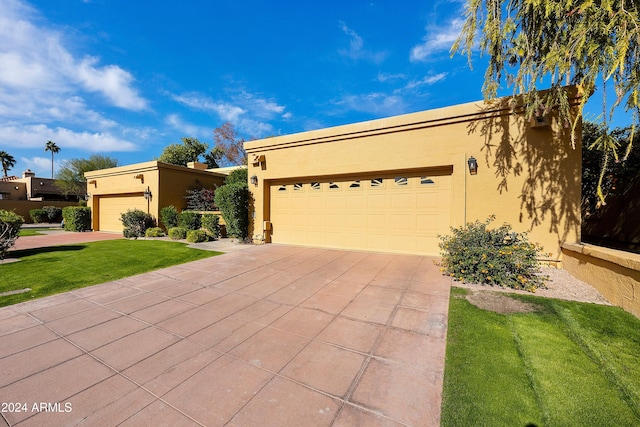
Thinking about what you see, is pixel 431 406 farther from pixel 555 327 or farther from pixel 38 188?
pixel 38 188

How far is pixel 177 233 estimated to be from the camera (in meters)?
11.0

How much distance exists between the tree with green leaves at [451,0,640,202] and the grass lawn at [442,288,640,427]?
8.11 ft

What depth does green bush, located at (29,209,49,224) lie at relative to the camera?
896 inches

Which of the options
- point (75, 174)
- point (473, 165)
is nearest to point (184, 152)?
point (75, 174)

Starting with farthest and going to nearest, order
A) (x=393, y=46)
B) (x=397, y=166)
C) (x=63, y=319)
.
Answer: (x=393, y=46) < (x=397, y=166) < (x=63, y=319)

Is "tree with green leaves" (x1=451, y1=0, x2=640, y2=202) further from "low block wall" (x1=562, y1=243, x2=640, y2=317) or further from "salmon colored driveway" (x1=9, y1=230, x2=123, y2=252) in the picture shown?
"salmon colored driveway" (x1=9, y1=230, x2=123, y2=252)

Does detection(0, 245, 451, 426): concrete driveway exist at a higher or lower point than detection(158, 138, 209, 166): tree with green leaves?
lower

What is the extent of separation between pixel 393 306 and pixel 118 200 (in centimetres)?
1692

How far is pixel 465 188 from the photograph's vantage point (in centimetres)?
652

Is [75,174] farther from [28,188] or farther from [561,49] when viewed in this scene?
[561,49]

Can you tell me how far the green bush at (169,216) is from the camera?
12188mm

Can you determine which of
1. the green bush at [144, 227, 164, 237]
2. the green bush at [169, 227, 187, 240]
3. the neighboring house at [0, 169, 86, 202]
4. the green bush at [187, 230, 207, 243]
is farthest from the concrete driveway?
the neighboring house at [0, 169, 86, 202]

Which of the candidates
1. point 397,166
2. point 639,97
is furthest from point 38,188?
point 639,97

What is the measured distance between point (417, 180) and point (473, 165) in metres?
1.40
